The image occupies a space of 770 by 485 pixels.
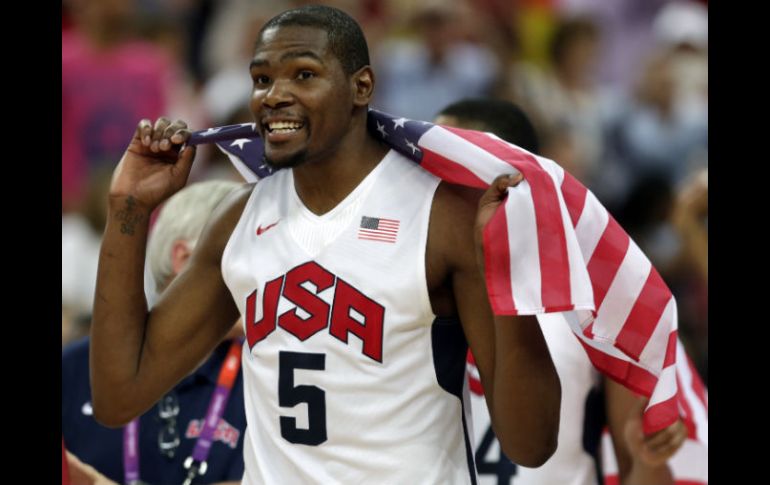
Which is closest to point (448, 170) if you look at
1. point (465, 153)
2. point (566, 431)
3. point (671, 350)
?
point (465, 153)

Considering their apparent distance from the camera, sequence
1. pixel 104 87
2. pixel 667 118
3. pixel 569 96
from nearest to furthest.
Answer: pixel 104 87 < pixel 667 118 < pixel 569 96

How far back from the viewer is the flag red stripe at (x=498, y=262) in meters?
2.79

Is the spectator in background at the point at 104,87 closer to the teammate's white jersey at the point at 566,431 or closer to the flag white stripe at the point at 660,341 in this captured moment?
the teammate's white jersey at the point at 566,431

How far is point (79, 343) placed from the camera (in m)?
4.54

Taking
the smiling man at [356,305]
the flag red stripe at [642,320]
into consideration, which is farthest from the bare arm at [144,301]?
the flag red stripe at [642,320]

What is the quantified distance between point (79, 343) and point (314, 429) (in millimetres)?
1729

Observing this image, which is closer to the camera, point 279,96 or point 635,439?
point 279,96

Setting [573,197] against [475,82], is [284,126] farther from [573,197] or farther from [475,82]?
[475,82]

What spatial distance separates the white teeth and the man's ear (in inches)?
7.4

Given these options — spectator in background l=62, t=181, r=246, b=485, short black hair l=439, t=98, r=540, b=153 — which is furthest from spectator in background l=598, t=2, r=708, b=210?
spectator in background l=62, t=181, r=246, b=485

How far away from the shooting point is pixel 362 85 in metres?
3.19

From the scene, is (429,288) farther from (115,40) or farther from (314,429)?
(115,40)

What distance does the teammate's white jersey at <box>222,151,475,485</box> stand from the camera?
3016 millimetres

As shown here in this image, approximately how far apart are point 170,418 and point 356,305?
5.08 feet
